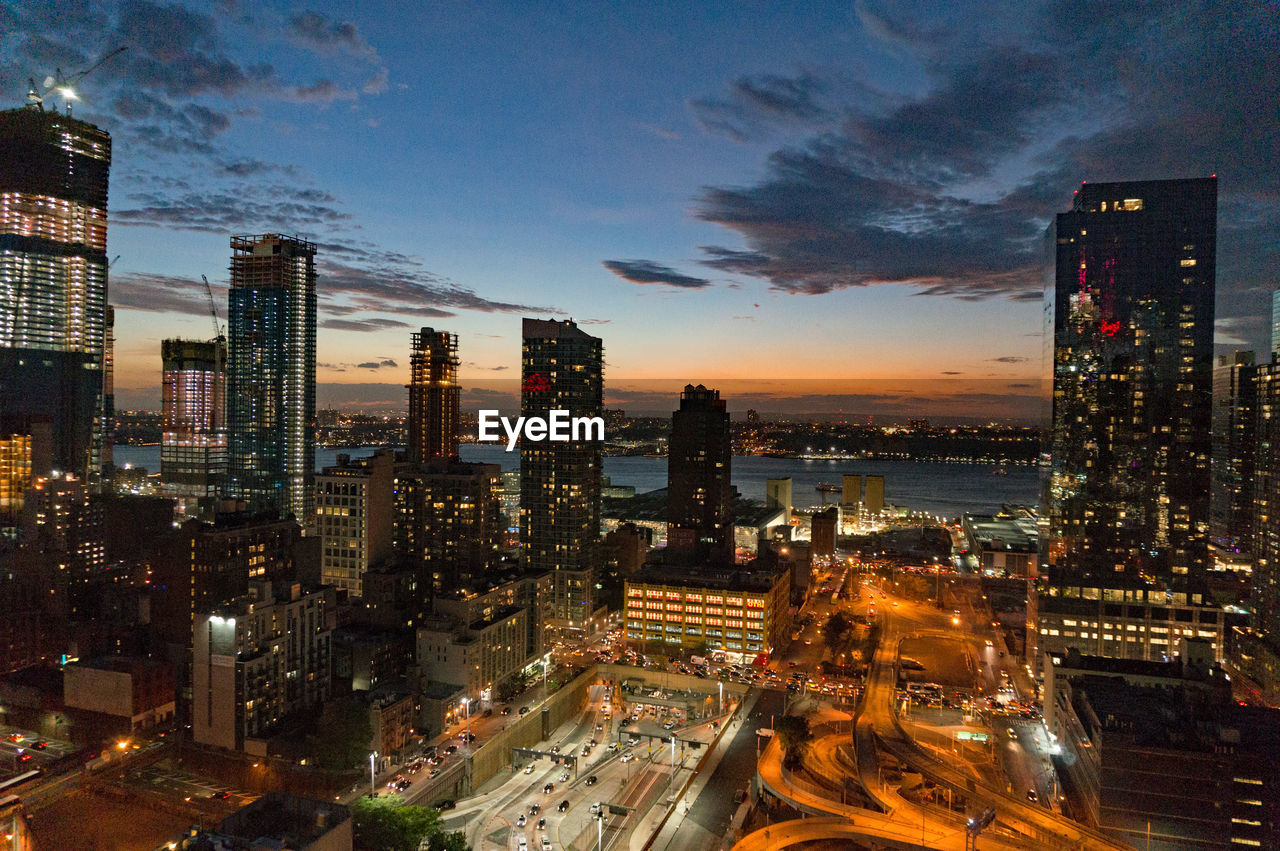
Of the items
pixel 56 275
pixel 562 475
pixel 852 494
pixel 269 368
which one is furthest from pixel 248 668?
pixel 852 494

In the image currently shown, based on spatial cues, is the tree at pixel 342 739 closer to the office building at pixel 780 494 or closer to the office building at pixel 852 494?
the office building at pixel 780 494

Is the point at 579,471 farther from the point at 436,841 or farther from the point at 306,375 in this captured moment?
the point at 306,375

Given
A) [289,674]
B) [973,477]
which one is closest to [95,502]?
[289,674]

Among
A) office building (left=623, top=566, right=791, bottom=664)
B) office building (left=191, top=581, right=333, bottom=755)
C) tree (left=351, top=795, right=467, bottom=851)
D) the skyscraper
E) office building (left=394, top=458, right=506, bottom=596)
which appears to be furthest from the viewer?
office building (left=394, top=458, right=506, bottom=596)

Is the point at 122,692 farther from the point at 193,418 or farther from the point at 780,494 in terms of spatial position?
the point at 780,494

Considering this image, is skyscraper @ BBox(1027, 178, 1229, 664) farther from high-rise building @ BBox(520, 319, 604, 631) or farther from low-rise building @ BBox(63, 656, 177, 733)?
low-rise building @ BBox(63, 656, 177, 733)

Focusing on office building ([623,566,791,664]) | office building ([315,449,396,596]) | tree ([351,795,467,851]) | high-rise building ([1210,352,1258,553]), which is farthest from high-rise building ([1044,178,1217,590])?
office building ([315,449,396,596])
